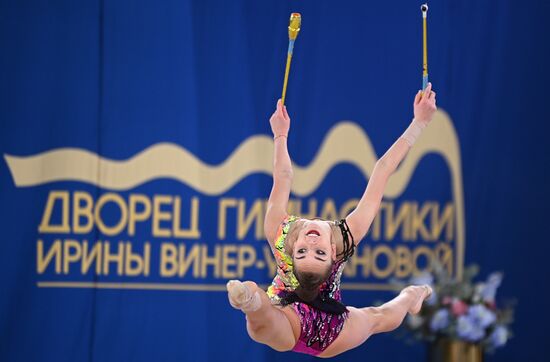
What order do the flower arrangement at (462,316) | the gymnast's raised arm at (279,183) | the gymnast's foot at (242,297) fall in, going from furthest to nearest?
1. the flower arrangement at (462,316)
2. the gymnast's raised arm at (279,183)
3. the gymnast's foot at (242,297)

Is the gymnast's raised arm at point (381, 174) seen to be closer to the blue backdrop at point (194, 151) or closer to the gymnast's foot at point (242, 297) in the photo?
the gymnast's foot at point (242, 297)

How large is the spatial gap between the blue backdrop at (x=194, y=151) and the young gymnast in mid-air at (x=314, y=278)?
2.05 meters

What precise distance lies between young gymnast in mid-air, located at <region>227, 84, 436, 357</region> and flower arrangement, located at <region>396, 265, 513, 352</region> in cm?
167

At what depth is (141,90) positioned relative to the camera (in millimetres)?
5844

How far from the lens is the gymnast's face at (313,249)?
11.4ft

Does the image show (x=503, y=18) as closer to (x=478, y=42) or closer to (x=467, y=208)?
(x=478, y=42)

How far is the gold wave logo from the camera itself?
18.9ft

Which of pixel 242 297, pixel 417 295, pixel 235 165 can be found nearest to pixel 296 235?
pixel 242 297

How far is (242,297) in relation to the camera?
3.10 meters

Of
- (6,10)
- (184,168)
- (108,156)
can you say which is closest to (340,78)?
(184,168)

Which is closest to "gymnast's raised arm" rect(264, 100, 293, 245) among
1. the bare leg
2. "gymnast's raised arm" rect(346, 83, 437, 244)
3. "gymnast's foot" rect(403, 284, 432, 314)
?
"gymnast's raised arm" rect(346, 83, 437, 244)

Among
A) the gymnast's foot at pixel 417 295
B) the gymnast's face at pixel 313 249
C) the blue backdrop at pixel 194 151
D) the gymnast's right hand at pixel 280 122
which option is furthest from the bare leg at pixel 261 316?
the blue backdrop at pixel 194 151

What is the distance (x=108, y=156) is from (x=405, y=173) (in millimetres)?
1821

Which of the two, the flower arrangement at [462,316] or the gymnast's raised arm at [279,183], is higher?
the gymnast's raised arm at [279,183]
